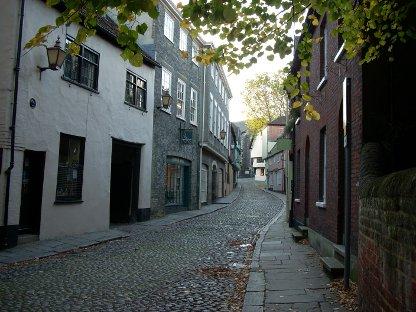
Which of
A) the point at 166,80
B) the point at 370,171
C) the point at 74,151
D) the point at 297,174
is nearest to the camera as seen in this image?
the point at 370,171

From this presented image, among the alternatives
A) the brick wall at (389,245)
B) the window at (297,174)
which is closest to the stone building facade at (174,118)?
the window at (297,174)

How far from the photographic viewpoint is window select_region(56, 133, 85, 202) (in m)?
Result: 12.2

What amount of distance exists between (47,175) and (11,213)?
161 cm

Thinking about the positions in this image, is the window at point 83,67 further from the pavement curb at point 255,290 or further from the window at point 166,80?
the pavement curb at point 255,290

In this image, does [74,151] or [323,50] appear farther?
[74,151]

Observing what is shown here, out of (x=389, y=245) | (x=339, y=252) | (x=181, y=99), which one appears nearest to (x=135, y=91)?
(x=181, y=99)

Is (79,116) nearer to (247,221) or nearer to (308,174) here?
(308,174)

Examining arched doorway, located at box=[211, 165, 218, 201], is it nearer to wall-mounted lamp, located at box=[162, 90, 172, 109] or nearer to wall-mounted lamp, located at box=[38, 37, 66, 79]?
wall-mounted lamp, located at box=[162, 90, 172, 109]

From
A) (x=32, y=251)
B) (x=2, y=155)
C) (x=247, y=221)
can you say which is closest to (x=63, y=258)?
(x=32, y=251)

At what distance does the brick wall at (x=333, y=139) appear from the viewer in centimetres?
711

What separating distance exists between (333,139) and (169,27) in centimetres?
1342

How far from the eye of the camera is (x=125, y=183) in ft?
55.7

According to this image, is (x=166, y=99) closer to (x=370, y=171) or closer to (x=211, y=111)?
(x=211, y=111)

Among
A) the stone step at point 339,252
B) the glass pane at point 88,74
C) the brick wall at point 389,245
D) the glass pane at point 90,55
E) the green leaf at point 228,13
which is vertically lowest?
the stone step at point 339,252
